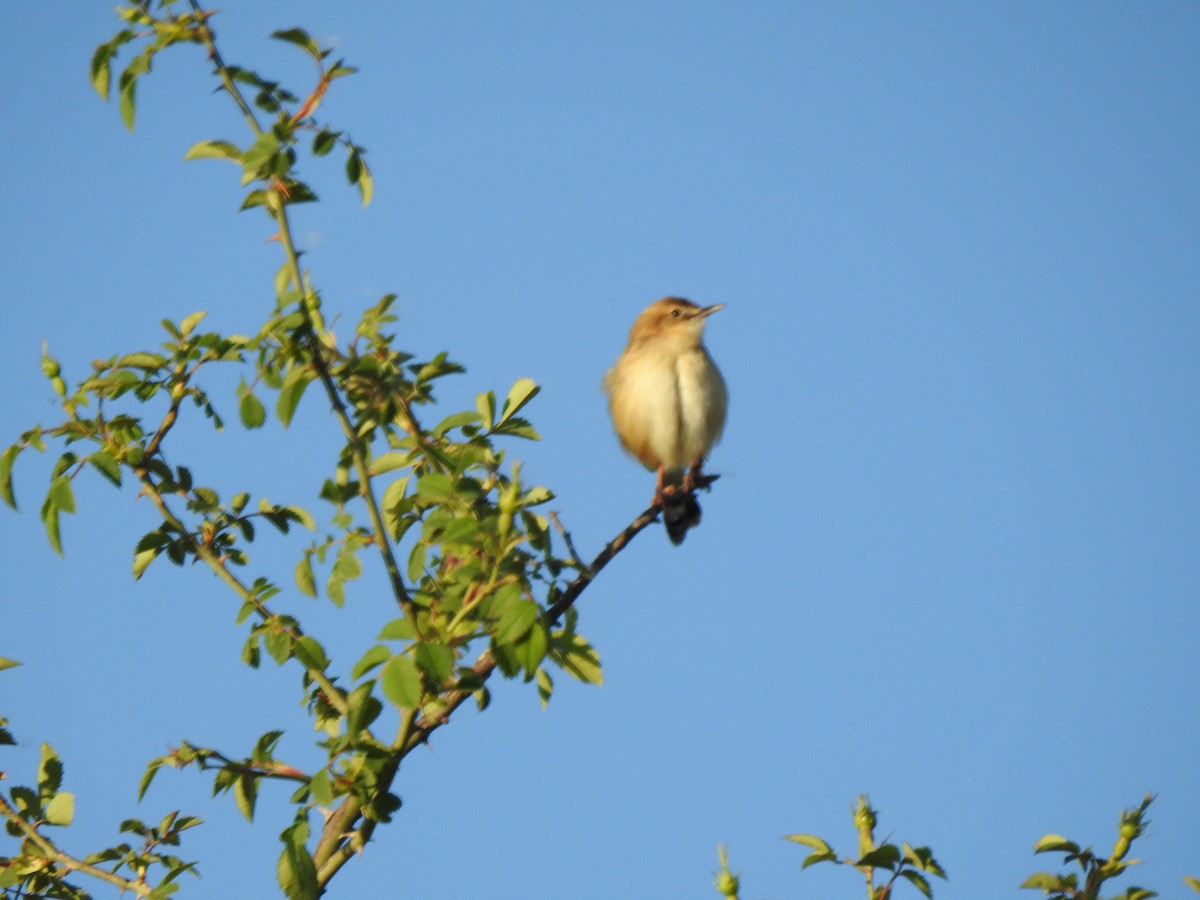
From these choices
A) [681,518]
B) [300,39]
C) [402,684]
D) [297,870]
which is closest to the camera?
[402,684]

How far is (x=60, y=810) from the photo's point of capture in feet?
10.8

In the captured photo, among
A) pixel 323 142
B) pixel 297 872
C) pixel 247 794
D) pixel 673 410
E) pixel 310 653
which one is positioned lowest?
pixel 297 872

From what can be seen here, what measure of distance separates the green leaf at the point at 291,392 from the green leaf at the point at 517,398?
2.18 feet

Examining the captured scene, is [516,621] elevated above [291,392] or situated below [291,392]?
below

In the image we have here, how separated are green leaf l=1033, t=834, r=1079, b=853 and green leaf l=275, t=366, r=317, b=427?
1.87m

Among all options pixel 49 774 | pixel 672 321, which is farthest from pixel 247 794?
pixel 672 321

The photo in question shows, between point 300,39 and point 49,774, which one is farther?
point 49,774

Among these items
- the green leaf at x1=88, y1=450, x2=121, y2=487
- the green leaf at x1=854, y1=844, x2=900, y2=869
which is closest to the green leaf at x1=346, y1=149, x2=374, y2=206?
the green leaf at x1=88, y1=450, x2=121, y2=487

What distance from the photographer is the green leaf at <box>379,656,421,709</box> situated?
2.69m

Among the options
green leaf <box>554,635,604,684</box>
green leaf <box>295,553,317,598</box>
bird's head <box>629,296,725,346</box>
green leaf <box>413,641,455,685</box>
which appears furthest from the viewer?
bird's head <box>629,296,725,346</box>

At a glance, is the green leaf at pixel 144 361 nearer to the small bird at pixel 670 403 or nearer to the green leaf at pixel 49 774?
the green leaf at pixel 49 774

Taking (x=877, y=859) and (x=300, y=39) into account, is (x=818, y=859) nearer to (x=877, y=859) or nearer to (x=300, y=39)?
(x=877, y=859)

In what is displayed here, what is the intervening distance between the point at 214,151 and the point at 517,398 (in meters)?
0.94

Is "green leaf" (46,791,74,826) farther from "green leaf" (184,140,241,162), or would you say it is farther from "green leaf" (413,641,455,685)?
"green leaf" (184,140,241,162)
